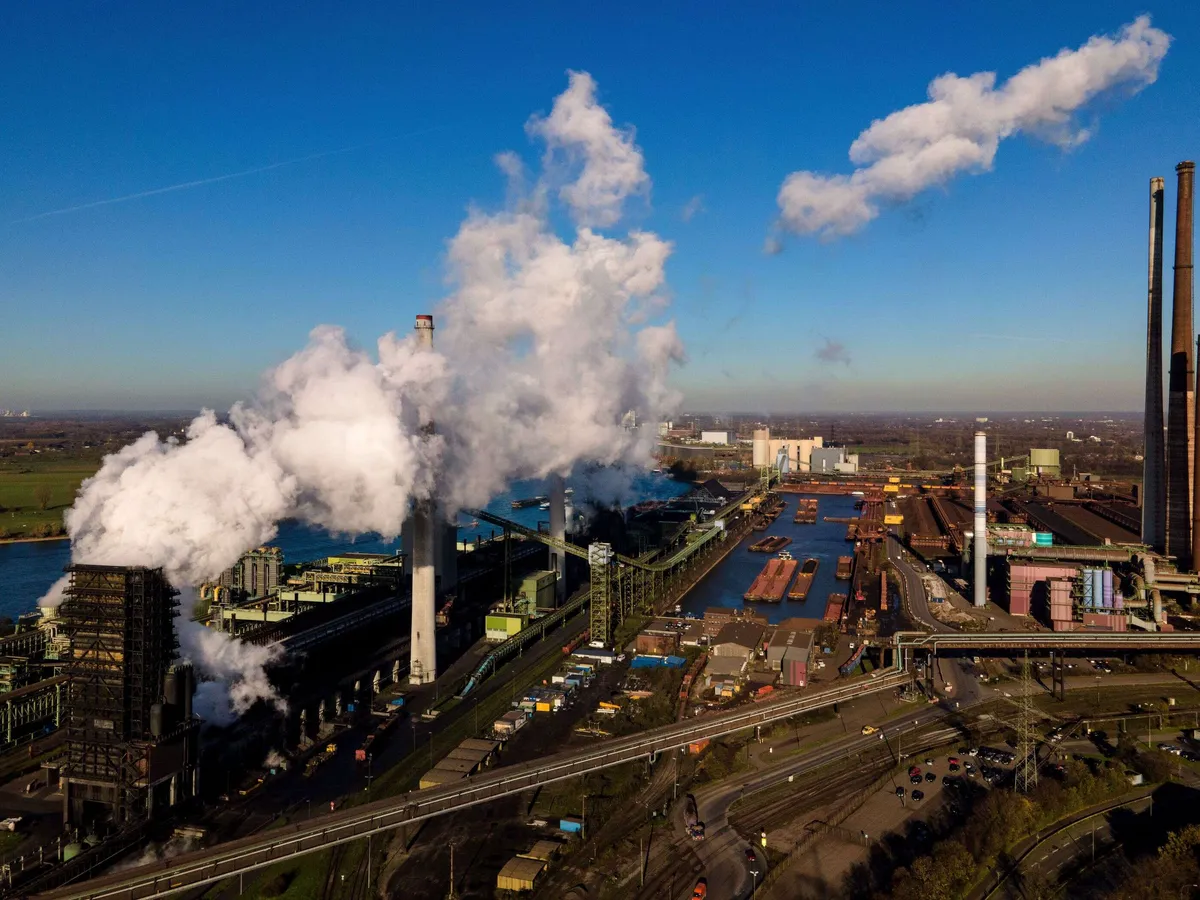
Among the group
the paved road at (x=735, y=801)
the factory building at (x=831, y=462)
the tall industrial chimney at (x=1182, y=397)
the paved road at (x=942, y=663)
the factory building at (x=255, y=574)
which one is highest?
the tall industrial chimney at (x=1182, y=397)

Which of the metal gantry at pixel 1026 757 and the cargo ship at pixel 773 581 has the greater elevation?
the metal gantry at pixel 1026 757

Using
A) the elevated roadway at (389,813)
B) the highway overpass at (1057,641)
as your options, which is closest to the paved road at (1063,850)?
the elevated roadway at (389,813)

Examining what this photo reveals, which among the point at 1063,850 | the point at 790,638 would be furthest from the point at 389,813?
the point at 790,638

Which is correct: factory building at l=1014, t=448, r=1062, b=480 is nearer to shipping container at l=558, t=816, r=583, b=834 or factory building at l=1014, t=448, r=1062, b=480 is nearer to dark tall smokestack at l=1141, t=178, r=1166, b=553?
dark tall smokestack at l=1141, t=178, r=1166, b=553

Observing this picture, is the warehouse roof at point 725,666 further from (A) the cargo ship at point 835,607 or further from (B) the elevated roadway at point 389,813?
(A) the cargo ship at point 835,607

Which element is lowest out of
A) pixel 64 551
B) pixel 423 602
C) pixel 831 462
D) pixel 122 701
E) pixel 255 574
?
pixel 64 551

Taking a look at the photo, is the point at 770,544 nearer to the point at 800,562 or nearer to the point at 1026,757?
the point at 800,562

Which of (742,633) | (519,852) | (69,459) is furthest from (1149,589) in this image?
(69,459)
